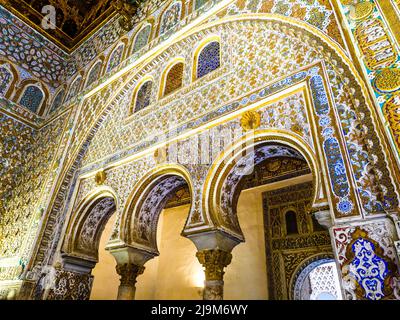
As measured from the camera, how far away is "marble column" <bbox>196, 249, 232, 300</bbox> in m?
3.51

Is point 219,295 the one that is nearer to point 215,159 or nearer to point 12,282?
point 215,159

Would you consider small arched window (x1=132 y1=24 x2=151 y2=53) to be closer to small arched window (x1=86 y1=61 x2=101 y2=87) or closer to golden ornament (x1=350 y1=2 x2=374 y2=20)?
small arched window (x1=86 y1=61 x2=101 y2=87)

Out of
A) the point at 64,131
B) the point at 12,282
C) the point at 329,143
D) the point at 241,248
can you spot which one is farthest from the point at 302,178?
the point at 12,282

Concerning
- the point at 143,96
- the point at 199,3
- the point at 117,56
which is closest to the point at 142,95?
the point at 143,96

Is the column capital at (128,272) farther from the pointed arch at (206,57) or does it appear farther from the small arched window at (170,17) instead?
the small arched window at (170,17)

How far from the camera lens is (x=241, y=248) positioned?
25.3ft

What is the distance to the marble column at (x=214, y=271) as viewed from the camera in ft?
11.5

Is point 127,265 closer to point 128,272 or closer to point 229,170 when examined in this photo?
point 128,272

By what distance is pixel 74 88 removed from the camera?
8359mm

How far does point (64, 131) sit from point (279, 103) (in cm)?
554

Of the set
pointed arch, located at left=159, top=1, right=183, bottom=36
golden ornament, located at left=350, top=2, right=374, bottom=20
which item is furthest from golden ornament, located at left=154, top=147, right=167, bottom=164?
golden ornament, located at left=350, top=2, right=374, bottom=20

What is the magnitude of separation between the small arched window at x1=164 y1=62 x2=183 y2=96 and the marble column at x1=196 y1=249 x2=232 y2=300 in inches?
127

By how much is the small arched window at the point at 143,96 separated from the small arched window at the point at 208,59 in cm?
125

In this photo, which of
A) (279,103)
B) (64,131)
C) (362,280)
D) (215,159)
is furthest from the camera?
(64,131)
